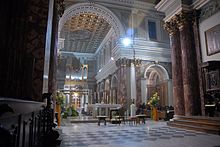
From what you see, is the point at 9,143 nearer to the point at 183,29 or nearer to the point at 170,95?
the point at 183,29

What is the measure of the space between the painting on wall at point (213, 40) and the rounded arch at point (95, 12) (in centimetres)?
701

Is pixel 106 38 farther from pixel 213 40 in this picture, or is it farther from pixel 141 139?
pixel 141 139

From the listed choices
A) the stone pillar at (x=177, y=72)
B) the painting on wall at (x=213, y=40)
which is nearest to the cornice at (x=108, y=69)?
the stone pillar at (x=177, y=72)

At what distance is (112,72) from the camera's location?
674 inches

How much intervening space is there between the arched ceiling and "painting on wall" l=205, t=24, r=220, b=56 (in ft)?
29.8

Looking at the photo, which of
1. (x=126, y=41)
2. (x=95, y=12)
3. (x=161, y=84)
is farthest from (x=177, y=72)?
(x=95, y=12)

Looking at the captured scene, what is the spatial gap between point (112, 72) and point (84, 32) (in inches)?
199

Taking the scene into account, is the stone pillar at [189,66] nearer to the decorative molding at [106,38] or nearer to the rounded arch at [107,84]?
the decorative molding at [106,38]

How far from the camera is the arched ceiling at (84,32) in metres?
16.2

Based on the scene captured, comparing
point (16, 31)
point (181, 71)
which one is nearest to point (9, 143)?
point (16, 31)

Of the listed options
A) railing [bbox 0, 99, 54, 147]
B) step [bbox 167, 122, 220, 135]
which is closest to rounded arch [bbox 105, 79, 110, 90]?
step [bbox 167, 122, 220, 135]

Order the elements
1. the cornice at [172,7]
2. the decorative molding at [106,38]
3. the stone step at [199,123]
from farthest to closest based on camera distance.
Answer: the decorative molding at [106,38]
the cornice at [172,7]
the stone step at [199,123]

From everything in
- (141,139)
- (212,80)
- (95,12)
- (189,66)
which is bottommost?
(141,139)

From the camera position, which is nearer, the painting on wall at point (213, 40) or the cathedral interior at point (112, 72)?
the cathedral interior at point (112, 72)
